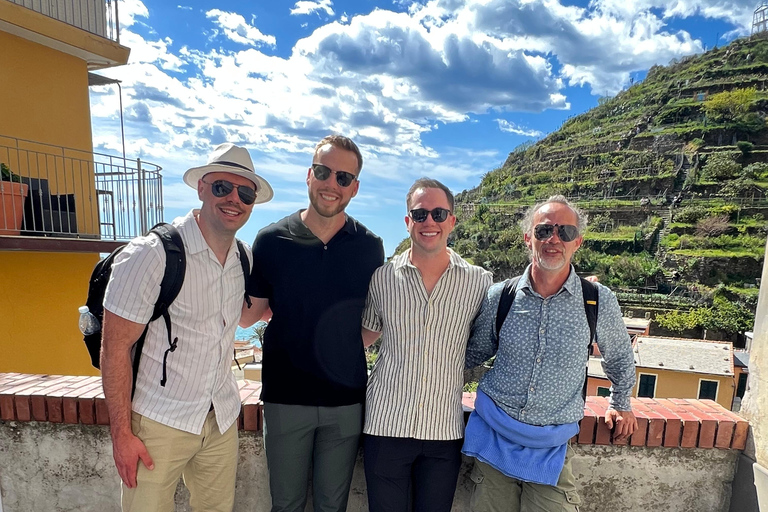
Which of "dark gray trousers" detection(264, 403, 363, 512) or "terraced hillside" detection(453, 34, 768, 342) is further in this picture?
"terraced hillside" detection(453, 34, 768, 342)

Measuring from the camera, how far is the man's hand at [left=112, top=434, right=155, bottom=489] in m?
1.53


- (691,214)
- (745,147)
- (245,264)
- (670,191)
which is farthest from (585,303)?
(745,147)

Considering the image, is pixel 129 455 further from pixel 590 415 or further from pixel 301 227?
pixel 590 415

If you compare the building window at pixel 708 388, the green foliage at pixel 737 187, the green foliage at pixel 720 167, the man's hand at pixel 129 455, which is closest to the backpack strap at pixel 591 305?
the man's hand at pixel 129 455

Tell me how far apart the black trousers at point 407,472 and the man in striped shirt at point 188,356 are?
0.64m

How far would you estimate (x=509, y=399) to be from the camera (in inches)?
65.7

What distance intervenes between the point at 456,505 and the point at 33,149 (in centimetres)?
787

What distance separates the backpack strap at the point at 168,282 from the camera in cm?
154

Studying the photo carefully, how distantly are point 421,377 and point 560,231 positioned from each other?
2.73 feet

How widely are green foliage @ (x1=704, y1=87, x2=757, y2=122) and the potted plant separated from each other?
71.2 m

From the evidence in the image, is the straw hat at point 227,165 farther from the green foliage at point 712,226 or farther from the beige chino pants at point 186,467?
the green foliage at point 712,226

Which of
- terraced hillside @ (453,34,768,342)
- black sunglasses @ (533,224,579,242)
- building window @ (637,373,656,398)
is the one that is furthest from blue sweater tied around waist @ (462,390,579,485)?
terraced hillside @ (453,34,768,342)

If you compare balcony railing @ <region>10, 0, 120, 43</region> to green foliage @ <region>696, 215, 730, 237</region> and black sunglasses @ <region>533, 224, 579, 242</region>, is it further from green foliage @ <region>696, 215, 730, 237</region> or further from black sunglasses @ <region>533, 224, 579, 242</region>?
green foliage @ <region>696, 215, 730, 237</region>

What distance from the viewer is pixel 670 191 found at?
51.2 m
